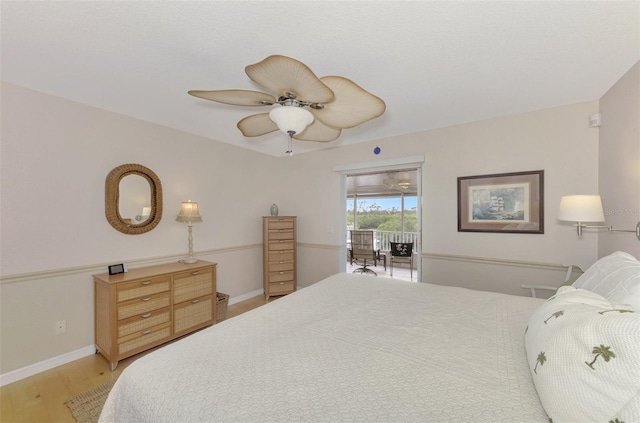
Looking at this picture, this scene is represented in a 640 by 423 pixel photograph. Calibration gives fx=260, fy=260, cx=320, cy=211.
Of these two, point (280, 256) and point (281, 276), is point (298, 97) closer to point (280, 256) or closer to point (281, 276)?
point (280, 256)

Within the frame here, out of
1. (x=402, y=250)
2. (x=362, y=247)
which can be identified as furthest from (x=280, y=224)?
(x=402, y=250)

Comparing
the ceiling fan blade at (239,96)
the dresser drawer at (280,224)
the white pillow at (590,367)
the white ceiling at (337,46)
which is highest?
the white ceiling at (337,46)

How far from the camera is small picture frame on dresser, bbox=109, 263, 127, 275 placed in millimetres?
2579

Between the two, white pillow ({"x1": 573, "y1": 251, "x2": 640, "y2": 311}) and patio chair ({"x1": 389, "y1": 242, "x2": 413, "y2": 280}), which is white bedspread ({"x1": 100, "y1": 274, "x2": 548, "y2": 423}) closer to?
white pillow ({"x1": 573, "y1": 251, "x2": 640, "y2": 311})

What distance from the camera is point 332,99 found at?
145cm

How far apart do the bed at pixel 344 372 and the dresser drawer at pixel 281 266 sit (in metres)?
2.48

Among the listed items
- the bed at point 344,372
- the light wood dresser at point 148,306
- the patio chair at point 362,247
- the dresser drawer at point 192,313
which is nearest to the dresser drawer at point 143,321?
the light wood dresser at point 148,306

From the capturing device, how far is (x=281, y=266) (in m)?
4.20

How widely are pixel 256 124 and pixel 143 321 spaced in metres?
2.18

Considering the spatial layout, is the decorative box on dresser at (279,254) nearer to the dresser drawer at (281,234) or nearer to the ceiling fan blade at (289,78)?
the dresser drawer at (281,234)

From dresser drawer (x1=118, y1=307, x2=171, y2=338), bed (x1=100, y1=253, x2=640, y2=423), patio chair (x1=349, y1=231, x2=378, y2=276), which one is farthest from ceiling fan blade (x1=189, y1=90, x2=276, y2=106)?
patio chair (x1=349, y1=231, x2=378, y2=276)

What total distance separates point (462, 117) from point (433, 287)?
1.93 metres

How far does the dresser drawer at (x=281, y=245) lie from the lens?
4152 mm

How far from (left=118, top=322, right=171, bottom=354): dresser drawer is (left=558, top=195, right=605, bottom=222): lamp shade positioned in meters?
3.71
